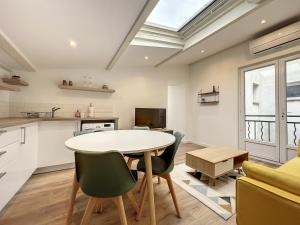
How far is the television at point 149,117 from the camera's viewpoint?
158 inches

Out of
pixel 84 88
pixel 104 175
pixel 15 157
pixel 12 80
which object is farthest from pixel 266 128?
pixel 12 80

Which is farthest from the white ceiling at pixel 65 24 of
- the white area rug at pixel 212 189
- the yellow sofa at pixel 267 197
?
the white area rug at pixel 212 189

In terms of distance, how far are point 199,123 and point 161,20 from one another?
308 cm

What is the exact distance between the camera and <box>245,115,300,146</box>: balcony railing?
9.45 ft

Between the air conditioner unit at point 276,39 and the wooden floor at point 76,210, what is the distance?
308 cm

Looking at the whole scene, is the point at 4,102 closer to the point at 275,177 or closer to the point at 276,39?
the point at 275,177

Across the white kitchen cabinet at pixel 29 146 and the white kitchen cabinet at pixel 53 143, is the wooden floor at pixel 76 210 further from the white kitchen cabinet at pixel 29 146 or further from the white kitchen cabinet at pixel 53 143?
the white kitchen cabinet at pixel 53 143

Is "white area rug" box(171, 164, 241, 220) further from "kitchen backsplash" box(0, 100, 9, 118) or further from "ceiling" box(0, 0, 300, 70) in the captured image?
"kitchen backsplash" box(0, 100, 9, 118)

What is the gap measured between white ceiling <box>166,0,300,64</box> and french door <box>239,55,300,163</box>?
27.5 inches

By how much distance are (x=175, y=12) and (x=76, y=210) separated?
3314mm

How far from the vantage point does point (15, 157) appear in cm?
175

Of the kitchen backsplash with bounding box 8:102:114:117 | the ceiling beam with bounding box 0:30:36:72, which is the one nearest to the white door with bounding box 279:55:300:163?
the kitchen backsplash with bounding box 8:102:114:117

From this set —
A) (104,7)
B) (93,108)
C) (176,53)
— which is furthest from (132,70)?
(104,7)

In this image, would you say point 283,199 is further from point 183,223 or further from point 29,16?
point 29,16
